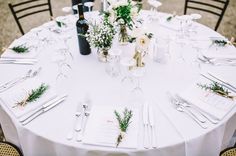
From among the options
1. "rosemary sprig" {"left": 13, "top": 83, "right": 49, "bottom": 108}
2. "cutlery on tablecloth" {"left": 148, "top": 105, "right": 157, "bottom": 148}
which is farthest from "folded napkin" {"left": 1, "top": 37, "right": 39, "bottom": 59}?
"cutlery on tablecloth" {"left": 148, "top": 105, "right": 157, "bottom": 148}

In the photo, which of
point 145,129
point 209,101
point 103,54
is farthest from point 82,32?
point 209,101

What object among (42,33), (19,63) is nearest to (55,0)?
(42,33)

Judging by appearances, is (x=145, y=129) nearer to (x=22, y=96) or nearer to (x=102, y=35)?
(x=102, y=35)

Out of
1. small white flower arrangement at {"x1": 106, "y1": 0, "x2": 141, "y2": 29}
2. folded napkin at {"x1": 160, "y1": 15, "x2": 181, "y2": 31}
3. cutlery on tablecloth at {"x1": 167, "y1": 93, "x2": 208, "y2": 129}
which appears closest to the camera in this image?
cutlery on tablecloth at {"x1": 167, "y1": 93, "x2": 208, "y2": 129}

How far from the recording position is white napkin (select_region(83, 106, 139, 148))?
1.47m

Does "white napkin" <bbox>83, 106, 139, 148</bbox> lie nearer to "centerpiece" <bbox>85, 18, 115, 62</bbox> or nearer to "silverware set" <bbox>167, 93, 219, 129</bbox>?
"silverware set" <bbox>167, 93, 219, 129</bbox>

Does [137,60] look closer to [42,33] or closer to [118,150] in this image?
[118,150]

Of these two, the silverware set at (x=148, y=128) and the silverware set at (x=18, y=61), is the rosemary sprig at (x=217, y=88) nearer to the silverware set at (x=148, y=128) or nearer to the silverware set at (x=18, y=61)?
the silverware set at (x=148, y=128)

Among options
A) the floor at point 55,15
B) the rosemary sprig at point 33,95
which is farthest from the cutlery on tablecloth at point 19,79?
the floor at point 55,15

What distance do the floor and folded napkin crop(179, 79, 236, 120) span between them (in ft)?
8.97

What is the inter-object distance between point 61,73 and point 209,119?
1.01m

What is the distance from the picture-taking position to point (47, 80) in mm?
1920

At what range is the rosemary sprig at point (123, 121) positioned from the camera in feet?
4.86

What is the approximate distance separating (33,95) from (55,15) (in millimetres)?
3376
